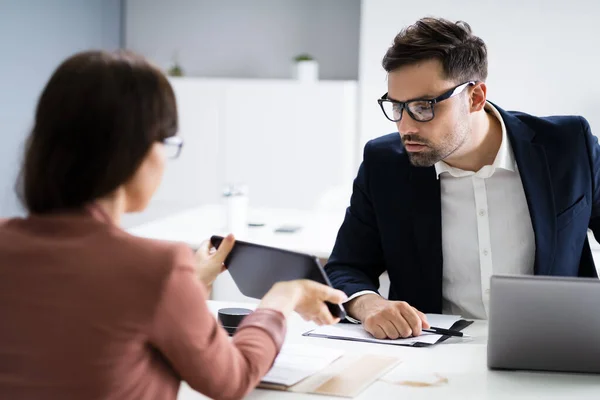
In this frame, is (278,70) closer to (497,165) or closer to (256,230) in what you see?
(256,230)

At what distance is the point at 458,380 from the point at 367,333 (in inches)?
A: 14.6

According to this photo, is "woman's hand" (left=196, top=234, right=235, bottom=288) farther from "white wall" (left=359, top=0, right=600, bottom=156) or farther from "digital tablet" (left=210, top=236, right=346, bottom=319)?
"white wall" (left=359, top=0, right=600, bottom=156)

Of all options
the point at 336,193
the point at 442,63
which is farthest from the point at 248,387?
the point at 336,193

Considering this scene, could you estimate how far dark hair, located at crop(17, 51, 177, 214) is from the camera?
1194 millimetres

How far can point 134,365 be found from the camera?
1.21 metres

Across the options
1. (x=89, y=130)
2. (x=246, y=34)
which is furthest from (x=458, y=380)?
(x=246, y=34)

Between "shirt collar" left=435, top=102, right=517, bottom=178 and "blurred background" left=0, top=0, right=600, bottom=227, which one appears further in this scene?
"blurred background" left=0, top=0, right=600, bottom=227

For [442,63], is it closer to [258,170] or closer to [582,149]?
[582,149]

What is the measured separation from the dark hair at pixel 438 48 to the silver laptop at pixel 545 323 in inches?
31.0

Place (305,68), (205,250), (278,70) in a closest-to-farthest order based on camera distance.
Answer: (205,250)
(305,68)
(278,70)

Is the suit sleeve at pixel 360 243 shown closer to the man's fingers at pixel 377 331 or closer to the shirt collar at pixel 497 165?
the shirt collar at pixel 497 165

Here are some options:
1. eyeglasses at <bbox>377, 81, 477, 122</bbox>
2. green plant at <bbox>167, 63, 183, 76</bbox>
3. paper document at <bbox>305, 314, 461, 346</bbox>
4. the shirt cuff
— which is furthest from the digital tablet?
green plant at <bbox>167, 63, 183, 76</bbox>

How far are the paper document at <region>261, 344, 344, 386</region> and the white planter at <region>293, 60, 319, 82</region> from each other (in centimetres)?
367

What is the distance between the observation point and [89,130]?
3.91ft
